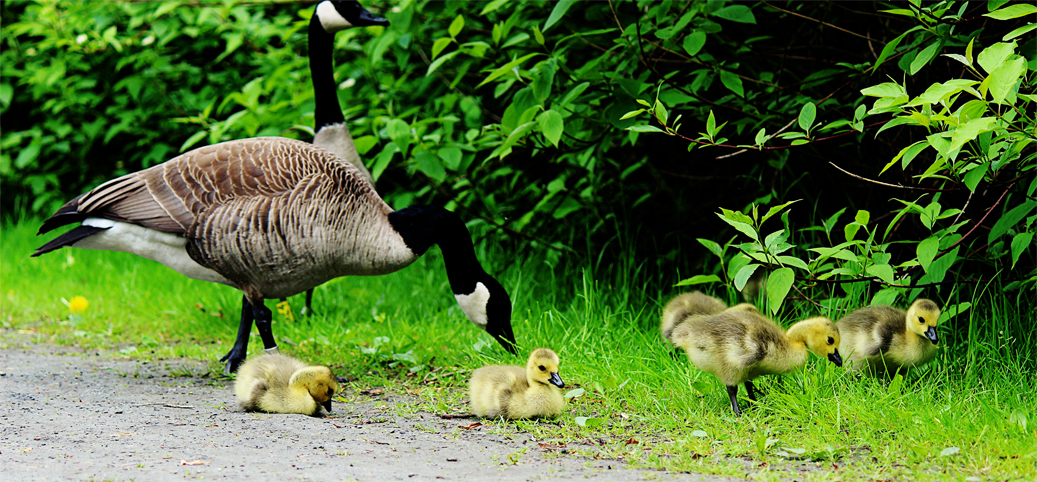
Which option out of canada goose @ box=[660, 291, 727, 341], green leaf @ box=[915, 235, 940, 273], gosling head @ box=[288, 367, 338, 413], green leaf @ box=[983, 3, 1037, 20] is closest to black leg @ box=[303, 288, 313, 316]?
gosling head @ box=[288, 367, 338, 413]

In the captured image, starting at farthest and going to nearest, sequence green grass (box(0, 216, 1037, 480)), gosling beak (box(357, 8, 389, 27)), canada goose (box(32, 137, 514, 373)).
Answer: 1. gosling beak (box(357, 8, 389, 27))
2. canada goose (box(32, 137, 514, 373))
3. green grass (box(0, 216, 1037, 480))

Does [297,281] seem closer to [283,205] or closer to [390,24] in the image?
[283,205]

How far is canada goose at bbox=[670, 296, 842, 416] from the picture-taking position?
379 cm

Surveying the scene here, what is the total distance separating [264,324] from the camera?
520 cm

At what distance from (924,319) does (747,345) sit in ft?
3.18

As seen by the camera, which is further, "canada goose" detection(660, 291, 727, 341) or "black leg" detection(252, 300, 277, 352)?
"black leg" detection(252, 300, 277, 352)

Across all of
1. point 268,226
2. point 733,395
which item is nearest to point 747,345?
point 733,395

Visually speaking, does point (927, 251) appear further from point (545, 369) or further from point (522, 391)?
point (522, 391)

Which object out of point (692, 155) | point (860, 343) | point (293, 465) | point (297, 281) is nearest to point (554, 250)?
point (692, 155)

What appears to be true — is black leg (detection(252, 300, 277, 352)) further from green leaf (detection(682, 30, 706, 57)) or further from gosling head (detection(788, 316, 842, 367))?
gosling head (detection(788, 316, 842, 367))

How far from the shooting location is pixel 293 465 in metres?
3.38

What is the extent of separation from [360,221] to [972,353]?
11.0 ft

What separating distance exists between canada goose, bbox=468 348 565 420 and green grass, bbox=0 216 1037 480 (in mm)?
86

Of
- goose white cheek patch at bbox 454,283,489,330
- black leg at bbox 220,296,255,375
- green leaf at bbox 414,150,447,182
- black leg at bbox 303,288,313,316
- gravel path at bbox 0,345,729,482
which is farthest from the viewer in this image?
black leg at bbox 303,288,313,316
